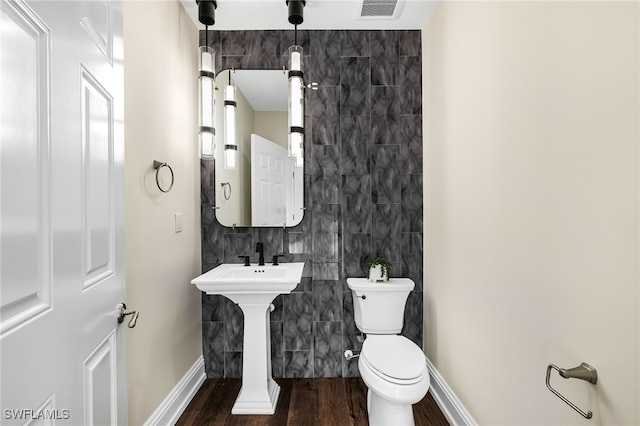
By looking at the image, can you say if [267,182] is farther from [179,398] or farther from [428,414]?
[428,414]

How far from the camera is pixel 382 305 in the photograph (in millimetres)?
2377

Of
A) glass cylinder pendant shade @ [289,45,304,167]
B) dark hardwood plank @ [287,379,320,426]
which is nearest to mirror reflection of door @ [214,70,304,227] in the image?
glass cylinder pendant shade @ [289,45,304,167]

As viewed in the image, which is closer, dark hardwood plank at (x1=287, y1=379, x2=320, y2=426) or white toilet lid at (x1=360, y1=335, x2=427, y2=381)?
white toilet lid at (x1=360, y1=335, x2=427, y2=381)

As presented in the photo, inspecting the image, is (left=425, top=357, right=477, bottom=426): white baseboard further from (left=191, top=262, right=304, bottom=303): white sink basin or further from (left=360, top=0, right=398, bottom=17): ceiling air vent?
(left=360, top=0, right=398, bottom=17): ceiling air vent

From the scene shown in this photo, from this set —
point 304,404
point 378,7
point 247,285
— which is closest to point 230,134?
point 247,285

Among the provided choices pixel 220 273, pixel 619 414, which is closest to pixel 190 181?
pixel 220 273

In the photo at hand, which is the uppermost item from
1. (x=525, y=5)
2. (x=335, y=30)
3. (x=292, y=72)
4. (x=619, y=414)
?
(x=335, y=30)

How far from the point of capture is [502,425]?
149 centimetres

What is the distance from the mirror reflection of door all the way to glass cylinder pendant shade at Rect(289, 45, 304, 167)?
0.13 metres

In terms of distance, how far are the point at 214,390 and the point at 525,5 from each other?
8.75 feet

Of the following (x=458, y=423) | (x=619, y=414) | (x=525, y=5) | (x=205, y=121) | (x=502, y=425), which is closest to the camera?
(x=619, y=414)

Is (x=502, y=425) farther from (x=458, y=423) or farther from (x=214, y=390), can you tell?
(x=214, y=390)

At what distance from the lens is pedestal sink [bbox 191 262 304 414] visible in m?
2.07

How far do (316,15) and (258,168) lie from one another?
1082 mm
